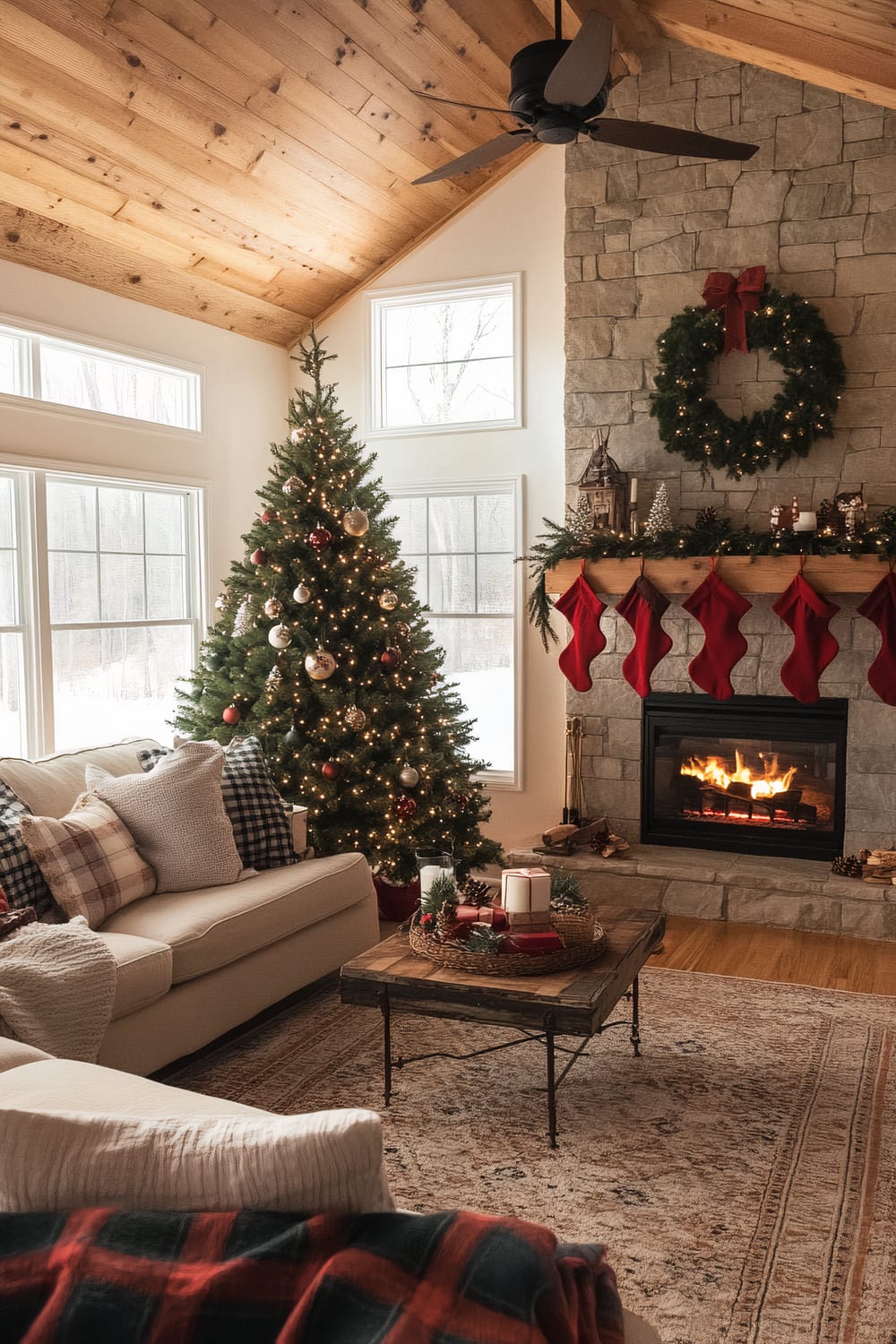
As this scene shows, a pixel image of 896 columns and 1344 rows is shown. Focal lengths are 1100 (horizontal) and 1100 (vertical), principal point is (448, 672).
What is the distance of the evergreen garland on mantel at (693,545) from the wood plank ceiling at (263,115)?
1.68 m

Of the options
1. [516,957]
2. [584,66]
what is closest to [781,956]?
[516,957]

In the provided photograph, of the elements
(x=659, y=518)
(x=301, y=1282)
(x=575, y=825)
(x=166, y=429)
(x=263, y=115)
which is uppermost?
(x=263, y=115)

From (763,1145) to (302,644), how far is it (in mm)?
2728

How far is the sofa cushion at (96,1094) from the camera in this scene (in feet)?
5.36

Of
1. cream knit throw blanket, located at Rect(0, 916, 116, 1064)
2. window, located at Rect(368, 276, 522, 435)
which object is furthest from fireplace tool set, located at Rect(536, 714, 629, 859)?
cream knit throw blanket, located at Rect(0, 916, 116, 1064)

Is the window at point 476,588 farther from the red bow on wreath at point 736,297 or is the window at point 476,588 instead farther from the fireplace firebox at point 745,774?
the red bow on wreath at point 736,297

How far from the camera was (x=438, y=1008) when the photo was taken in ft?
9.54

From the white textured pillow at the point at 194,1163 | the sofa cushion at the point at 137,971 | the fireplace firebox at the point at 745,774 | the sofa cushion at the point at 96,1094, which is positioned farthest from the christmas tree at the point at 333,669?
the white textured pillow at the point at 194,1163

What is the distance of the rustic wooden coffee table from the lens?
2750mm

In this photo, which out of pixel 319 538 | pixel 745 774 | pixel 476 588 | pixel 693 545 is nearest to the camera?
pixel 319 538

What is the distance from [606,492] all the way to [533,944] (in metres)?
2.78

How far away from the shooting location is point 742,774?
532 centimetres

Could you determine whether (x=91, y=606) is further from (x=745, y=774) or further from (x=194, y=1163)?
(x=194, y=1163)

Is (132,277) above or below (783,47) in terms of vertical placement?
below
